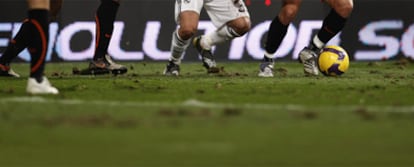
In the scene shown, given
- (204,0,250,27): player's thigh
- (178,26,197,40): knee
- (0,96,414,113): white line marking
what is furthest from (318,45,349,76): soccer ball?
(0,96,414,113): white line marking

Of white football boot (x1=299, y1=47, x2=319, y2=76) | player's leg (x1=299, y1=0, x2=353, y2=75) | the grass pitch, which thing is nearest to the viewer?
the grass pitch

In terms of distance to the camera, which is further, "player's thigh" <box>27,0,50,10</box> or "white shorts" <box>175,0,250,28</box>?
"white shorts" <box>175,0,250,28</box>

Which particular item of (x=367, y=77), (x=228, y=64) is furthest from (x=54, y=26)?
(x=367, y=77)

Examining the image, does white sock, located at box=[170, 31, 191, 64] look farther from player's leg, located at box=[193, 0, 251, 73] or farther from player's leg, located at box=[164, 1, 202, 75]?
player's leg, located at box=[193, 0, 251, 73]

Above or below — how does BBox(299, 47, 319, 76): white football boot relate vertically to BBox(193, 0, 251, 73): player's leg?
below

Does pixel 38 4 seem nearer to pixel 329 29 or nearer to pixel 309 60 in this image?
pixel 329 29

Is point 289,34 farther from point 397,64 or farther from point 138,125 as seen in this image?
point 138,125

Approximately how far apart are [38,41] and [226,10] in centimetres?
388

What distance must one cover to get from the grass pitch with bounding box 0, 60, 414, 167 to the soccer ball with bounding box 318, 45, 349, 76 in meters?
0.96

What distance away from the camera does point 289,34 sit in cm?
1592

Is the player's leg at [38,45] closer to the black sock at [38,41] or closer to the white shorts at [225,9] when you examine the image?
the black sock at [38,41]

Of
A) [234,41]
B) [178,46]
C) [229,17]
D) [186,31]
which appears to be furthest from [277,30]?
[234,41]

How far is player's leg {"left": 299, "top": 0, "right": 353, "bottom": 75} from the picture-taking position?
1185 cm

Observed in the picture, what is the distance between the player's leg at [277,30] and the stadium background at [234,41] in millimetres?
3720
